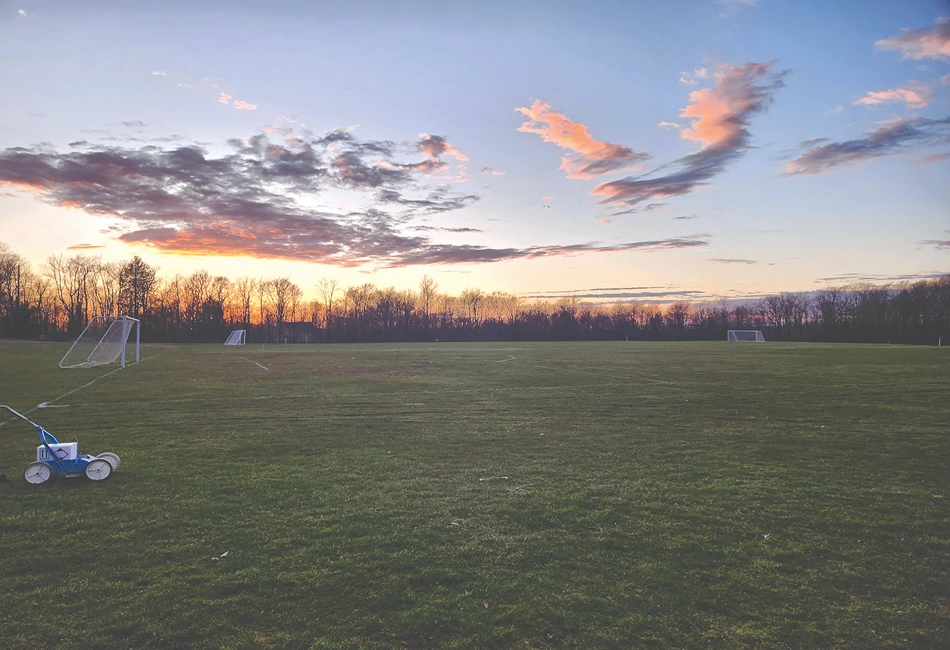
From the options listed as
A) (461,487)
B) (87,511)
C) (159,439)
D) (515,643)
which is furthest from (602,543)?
(159,439)

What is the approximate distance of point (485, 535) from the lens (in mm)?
5305

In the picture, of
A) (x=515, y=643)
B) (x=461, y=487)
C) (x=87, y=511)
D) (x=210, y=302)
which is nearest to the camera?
(x=515, y=643)

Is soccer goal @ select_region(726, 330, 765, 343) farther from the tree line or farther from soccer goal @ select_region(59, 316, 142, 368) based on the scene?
soccer goal @ select_region(59, 316, 142, 368)

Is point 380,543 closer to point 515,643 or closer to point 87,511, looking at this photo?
point 515,643

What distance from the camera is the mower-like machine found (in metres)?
7.00

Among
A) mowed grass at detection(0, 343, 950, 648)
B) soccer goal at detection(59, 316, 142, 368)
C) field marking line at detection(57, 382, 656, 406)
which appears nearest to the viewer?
mowed grass at detection(0, 343, 950, 648)

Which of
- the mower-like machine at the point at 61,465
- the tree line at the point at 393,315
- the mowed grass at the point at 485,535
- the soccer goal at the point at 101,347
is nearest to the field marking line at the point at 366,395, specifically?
the mowed grass at the point at 485,535

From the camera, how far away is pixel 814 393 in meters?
16.5

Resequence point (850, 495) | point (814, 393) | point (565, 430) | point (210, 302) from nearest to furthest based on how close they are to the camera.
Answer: point (850, 495) → point (565, 430) → point (814, 393) → point (210, 302)

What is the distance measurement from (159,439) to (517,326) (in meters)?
116

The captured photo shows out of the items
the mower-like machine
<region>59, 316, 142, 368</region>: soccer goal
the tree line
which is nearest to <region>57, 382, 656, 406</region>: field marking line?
the mower-like machine

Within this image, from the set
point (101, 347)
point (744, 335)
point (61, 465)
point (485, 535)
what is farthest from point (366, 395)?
point (744, 335)

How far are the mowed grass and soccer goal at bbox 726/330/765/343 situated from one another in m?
83.0

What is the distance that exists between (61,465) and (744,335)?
98206 millimetres
